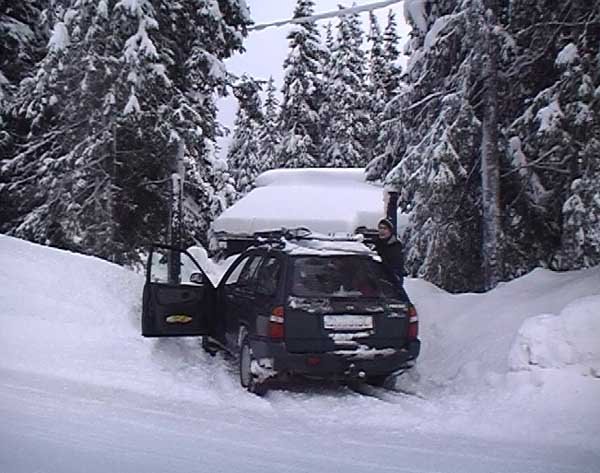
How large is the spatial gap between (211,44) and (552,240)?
30.0ft

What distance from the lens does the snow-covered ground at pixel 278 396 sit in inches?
217

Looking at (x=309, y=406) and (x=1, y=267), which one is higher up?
(x=1, y=267)

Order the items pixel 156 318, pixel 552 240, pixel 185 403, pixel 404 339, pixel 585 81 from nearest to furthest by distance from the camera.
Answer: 1. pixel 185 403
2. pixel 404 339
3. pixel 156 318
4. pixel 585 81
5. pixel 552 240

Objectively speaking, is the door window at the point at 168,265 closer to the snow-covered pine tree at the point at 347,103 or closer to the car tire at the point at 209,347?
the car tire at the point at 209,347

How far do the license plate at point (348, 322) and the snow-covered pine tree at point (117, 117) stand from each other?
9.57 metres

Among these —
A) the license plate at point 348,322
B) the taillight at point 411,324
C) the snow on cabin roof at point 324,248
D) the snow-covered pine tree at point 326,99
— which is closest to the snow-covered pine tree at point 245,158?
the snow-covered pine tree at point 326,99

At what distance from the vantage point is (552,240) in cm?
1458

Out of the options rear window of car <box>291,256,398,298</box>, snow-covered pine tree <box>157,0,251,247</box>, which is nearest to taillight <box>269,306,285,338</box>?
rear window of car <box>291,256,398,298</box>

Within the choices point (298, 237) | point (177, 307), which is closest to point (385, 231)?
point (298, 237)

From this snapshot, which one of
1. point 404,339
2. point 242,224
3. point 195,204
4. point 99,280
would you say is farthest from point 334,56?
point 404,339

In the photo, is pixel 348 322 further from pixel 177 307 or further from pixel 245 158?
pixel 245 158

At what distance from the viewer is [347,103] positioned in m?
40.5

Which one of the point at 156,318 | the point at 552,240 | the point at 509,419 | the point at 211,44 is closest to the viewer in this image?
the point at 509,419

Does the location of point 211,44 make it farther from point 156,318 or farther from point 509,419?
point 509,419
